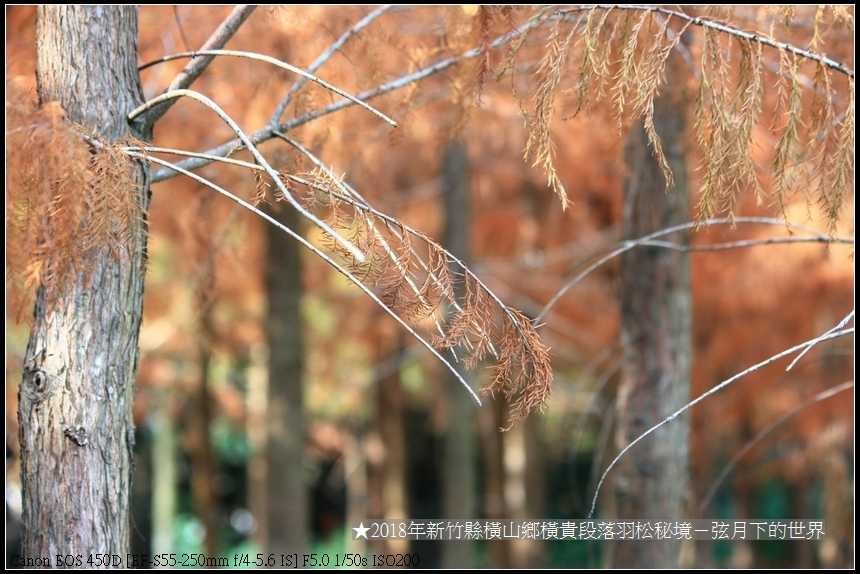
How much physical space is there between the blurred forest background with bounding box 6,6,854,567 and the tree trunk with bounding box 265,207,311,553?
0.02 metres

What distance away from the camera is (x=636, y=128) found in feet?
14.0

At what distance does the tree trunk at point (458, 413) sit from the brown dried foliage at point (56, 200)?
558 centimetres

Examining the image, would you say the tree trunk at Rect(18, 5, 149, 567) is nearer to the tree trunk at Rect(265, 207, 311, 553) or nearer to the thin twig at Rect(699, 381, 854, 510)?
the thin twig at Rect(699, 381, 854, 510)

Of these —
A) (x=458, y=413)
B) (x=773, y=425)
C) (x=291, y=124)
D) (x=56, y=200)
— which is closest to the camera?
(x=56, y=200)

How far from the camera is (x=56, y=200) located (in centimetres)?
222

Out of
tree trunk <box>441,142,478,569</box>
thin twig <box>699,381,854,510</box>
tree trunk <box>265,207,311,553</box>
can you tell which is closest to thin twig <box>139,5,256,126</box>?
thin twig <box>699,381,854,510</box>

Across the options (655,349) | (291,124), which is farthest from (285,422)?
(291,124)

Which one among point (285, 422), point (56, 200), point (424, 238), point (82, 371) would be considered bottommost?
point (82, 371)

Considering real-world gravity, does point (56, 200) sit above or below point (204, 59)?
below

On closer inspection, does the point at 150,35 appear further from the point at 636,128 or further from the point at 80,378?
the point at 80,378

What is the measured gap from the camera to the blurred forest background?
168 inches

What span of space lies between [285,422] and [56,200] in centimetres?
577

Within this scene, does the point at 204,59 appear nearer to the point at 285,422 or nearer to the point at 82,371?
the point at 82,371

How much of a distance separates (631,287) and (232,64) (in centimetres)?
361
